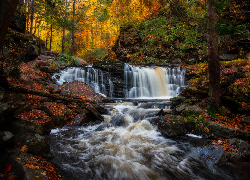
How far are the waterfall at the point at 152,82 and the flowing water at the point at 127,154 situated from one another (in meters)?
8.02

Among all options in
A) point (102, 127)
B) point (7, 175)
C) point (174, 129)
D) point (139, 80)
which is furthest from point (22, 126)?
point (139, 80)

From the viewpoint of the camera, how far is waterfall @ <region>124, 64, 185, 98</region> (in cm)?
1573

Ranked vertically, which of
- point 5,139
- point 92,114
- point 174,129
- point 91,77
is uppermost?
point 91,77

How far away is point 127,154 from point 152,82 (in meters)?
12.1

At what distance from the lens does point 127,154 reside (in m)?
5.09

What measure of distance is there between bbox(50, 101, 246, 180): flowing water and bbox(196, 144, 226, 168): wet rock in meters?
0.15

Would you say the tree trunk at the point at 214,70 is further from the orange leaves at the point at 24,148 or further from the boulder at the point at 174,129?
the orange leaves at the point at 24,148

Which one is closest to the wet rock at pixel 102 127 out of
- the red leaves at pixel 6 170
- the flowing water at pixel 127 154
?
the flowing water at pixel 127 154

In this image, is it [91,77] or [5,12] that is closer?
[5,12]

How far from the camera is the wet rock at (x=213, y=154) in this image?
4395 mm

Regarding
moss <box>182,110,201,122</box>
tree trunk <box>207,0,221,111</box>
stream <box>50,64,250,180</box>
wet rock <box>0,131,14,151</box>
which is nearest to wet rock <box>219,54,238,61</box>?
stream <box>50,64,250,180</box>

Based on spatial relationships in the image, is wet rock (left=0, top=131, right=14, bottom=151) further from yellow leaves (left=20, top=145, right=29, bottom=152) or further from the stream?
the stream

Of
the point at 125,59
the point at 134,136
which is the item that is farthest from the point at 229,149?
the point at 125,59

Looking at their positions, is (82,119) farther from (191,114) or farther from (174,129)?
(191,114)
